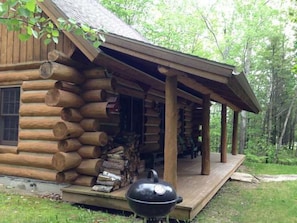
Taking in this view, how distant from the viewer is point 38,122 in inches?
266

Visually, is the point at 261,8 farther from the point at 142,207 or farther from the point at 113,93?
the point at 142,207

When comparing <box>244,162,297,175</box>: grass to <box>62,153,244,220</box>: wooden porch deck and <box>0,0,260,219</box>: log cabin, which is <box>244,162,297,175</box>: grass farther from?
<box>62,153,244,220</box>: wooden porch deck

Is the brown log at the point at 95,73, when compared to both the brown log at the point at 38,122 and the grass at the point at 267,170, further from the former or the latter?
the grass at the point at 267,170

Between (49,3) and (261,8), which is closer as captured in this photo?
(49,3)

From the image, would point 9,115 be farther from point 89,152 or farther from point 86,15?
point 86,15

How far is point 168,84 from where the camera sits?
5.50 metres

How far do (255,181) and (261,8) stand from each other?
1302 cm

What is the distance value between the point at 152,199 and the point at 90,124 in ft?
12.7

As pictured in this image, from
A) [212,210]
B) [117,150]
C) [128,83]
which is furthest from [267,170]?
[117,150]

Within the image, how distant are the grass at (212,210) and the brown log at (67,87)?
225cm

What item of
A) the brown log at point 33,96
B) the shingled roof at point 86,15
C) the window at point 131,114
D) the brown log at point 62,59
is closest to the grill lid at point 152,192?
the shingled roof at point 86,15

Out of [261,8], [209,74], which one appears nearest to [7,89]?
[209,74]

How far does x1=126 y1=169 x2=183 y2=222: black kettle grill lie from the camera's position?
9.32ft

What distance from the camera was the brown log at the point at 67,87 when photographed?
615 centimetres
